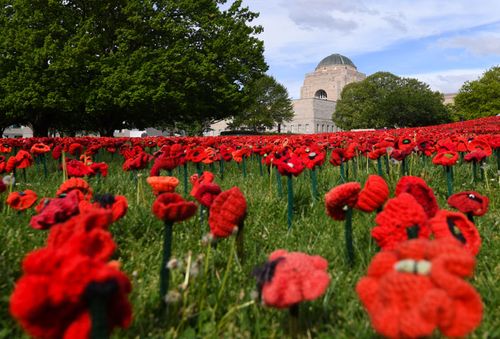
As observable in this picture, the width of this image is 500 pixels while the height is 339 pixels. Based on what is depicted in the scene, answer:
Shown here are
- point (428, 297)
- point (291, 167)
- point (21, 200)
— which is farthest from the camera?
point (291, 167)

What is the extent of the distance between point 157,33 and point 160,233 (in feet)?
92.3

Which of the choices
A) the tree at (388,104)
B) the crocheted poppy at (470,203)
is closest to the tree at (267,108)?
the tree at (388,104)

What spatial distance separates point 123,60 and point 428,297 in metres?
28.0

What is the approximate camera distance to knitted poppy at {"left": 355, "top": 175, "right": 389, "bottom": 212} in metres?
1.73

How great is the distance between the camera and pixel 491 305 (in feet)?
5.78

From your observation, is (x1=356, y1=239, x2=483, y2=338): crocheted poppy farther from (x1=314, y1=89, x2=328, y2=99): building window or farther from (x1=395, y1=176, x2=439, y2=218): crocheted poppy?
(x1=314, y1=89, x2=328, y2=99): building window

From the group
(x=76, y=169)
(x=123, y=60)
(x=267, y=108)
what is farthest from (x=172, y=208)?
(x=267, y=108)

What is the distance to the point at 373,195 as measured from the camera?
5.69 ft

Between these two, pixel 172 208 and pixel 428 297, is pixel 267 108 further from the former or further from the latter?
pixel 428 297

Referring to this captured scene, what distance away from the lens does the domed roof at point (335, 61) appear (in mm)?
123188

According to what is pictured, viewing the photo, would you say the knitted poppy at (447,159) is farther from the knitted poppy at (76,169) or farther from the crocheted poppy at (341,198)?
the knitted poppy at (76,169)

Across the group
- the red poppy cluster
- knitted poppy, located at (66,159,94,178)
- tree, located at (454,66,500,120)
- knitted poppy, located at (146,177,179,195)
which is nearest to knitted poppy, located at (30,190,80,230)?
knitted poppy, located at (146,177,179,195)

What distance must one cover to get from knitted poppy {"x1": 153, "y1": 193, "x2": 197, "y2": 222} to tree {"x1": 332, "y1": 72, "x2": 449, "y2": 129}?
79.6 m

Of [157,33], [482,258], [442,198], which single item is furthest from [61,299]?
[157,33]
